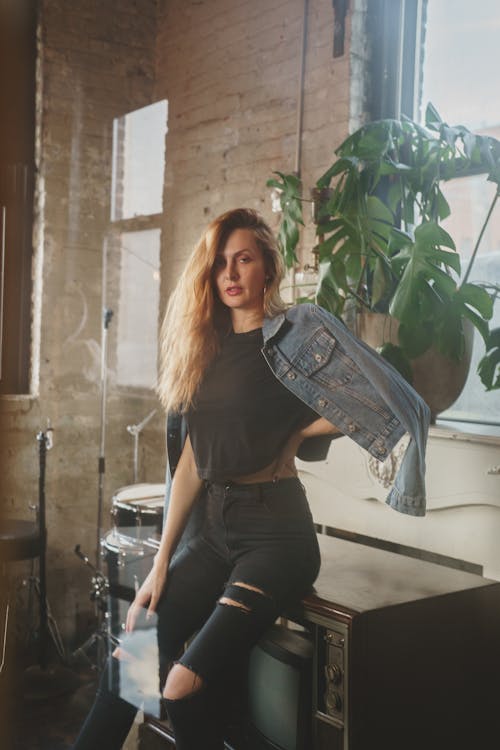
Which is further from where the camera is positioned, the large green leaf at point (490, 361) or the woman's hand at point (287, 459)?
the large green leaf at point (490, 361)

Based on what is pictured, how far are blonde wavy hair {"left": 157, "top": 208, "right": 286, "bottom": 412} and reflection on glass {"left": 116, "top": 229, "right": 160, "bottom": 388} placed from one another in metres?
1.99

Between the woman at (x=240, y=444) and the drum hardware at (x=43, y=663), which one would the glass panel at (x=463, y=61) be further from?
the drum hardware at (x=43, y=663)

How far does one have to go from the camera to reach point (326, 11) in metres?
3.29

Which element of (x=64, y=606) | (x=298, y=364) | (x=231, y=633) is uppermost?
(x=298, y=364)

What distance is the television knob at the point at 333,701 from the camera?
1.95 m

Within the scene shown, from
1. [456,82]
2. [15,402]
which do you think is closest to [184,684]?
[456,82]

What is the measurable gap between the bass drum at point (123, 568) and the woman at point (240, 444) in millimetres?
875

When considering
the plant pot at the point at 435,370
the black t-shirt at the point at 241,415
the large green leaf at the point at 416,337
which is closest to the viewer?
the black t-shirt at the point at 241,415

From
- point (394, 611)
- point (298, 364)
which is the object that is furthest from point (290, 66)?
point (394, 611)

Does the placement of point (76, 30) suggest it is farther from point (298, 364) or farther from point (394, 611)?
point (394, 611)

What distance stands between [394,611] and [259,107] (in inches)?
A: 96.8

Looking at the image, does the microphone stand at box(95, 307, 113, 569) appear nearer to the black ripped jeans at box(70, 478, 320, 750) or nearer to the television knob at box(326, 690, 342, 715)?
the black ripped jeans at box(70, 478, 320, 750)

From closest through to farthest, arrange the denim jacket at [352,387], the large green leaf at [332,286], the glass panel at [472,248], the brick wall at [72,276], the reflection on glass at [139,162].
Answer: the denim jacket at [352,387], the large green leaf at [332,286], the glass panel at [472,248], the brick wall at [72,276], the reflection on glass at [139,162]

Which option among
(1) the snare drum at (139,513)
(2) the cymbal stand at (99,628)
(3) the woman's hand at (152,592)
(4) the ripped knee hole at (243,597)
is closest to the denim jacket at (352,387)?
(4) the ripped knee hole at (243,597)
